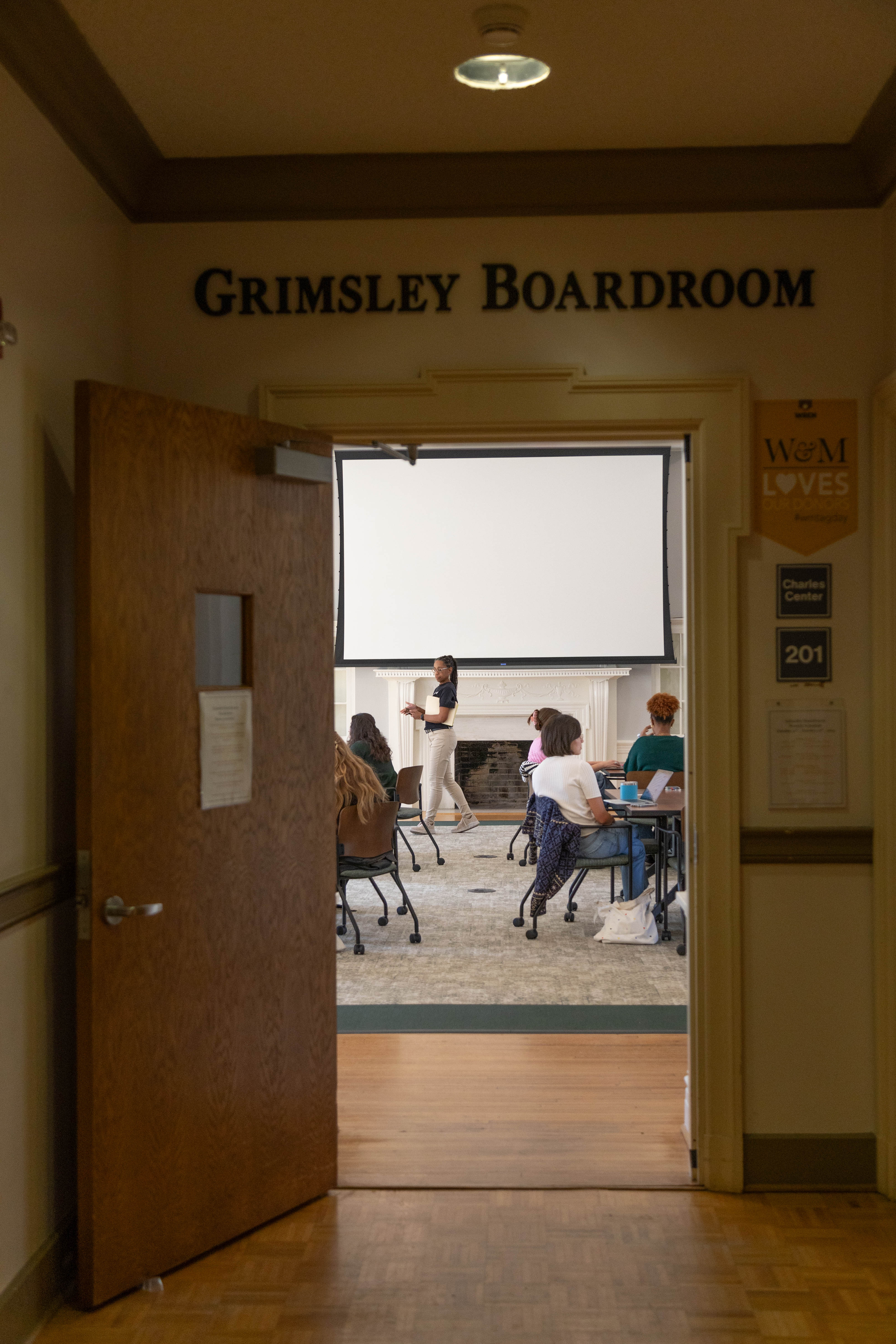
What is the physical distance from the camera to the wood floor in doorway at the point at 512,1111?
3.18 metres

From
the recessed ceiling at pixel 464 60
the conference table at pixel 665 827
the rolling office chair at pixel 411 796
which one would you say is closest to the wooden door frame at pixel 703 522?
the recessed ceiling at pixel 464 60

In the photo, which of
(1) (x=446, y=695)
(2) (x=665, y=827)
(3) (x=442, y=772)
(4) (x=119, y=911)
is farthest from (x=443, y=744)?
(4) (x=119, y=911)

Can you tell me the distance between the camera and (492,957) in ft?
18.3

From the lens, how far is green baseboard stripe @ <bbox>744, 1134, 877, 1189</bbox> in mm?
3080

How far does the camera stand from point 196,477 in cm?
270

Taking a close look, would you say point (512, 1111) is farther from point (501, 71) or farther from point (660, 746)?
point (660, 746)

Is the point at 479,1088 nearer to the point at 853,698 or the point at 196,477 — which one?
the point at 853,698

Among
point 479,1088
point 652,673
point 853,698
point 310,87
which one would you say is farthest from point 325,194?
point 652,673

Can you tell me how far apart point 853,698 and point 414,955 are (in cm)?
316

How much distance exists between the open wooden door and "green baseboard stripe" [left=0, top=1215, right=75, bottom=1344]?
0.09 m

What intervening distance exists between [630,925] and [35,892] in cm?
399

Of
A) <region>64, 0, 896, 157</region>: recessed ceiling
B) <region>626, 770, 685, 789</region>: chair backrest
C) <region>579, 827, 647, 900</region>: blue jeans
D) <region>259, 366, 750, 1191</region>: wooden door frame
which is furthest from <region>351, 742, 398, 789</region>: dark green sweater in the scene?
<region>64, 0, 896, 157</region>: recessed ceiling

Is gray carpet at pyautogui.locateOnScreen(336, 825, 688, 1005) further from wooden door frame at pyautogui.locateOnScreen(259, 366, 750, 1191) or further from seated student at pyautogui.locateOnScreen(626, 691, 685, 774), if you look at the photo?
wooden door frame at pyautogui.locateOnScreen(259, 366, 750, 1191)

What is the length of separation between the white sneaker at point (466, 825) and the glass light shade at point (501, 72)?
7.52 meters
